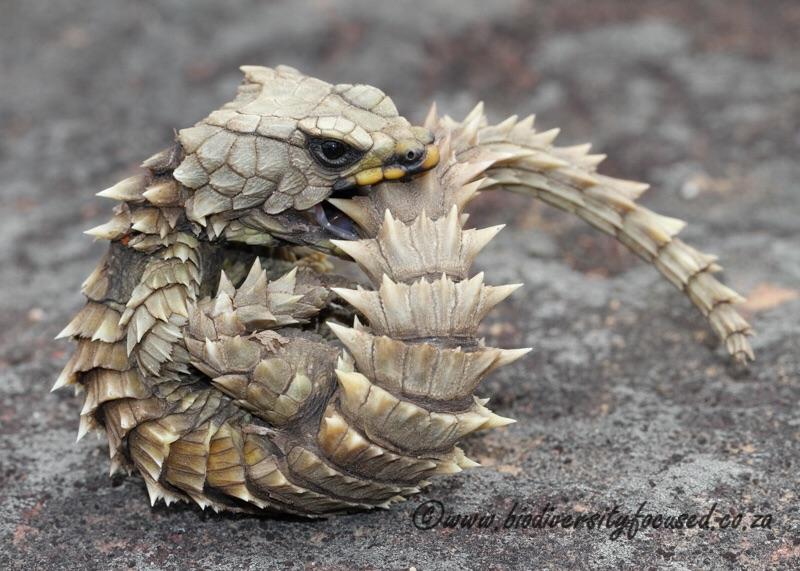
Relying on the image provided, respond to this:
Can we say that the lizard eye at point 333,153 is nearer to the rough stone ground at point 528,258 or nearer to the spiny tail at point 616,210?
the spiny tail at point 616,210

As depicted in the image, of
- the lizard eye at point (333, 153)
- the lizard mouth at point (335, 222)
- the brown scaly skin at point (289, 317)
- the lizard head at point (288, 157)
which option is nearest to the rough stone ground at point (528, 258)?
the brown scaly skin at point (289, 317)

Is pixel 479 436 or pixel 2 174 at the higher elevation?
pixel 2 174

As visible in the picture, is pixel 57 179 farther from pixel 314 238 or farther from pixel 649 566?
pixel 649 566

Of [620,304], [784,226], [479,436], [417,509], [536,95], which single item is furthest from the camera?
[536,95]

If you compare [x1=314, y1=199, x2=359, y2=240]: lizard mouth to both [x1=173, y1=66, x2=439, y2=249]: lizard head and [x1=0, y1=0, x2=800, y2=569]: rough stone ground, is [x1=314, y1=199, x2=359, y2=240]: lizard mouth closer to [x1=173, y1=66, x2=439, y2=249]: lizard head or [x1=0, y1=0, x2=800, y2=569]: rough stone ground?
[x1=173, y1=66, x2=439, y2=249]: lizard head

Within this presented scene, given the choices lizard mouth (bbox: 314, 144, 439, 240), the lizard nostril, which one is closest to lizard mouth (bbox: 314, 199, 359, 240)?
lizard mouth (bbox: 314, 144, 439, 240)

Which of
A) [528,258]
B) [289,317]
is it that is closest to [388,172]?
[289,317]

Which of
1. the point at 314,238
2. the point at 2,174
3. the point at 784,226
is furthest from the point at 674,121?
the point at 2,174

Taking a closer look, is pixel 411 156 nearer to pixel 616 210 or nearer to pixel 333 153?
pixel 333 153
